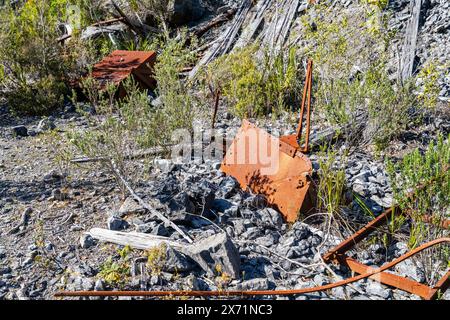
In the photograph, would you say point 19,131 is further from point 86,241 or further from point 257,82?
point 86,241

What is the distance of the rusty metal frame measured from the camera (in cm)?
260

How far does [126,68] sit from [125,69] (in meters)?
0.03

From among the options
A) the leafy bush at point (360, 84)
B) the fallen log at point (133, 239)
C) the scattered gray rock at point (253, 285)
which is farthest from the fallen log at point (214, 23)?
the scattered gray rock at point (253, 285)

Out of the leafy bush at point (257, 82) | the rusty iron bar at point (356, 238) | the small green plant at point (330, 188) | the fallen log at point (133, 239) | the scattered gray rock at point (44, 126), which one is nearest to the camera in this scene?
the rusty iron bar at point (356, 238)

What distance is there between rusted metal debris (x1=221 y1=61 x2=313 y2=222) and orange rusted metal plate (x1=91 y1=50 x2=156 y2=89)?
275cm

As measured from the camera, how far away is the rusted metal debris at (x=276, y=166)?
11.7 feet

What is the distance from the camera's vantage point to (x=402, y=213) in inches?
130

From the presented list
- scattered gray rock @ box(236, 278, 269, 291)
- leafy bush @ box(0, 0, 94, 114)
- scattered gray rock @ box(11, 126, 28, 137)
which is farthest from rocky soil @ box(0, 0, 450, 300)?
leafy bush @ box(0, 0, 94, 114)

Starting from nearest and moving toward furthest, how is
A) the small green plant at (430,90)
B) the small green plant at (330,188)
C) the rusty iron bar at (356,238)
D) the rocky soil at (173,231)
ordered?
the rocky soil at (173,231)
the rusty iron bar at (356,238)
the small green plant at (330,188)
the small green plant at (430,90)

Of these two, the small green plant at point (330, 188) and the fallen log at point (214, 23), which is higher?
the fallen log at point (214, 23)

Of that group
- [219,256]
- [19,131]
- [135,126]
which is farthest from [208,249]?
[19,131]

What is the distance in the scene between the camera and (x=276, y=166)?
382 centimetres

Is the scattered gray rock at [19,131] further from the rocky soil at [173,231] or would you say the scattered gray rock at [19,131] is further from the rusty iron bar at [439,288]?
the rusty iron bar at [439,288]
